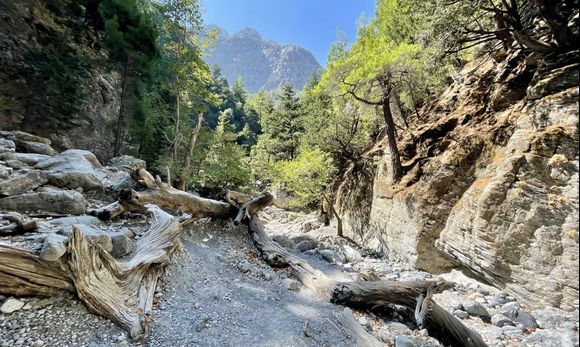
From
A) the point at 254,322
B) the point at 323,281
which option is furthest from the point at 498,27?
the point at 254,322

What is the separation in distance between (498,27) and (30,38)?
64.2 feet

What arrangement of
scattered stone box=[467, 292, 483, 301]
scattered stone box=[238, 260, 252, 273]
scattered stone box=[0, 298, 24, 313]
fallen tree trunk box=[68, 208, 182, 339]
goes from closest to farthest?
scattered stone box=[0, 298, 24, 313], fallen tree trunk box=[68, 208, 182, 339], scattered stone box=[467, 292, 483, 301], scattered stone box=[238, 260, 252, 273]

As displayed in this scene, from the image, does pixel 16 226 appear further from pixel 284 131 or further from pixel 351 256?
pixel 284 131

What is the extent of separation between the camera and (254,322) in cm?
427

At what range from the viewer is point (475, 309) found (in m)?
5.21

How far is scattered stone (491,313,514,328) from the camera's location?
4711 mm

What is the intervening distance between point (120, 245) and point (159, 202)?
9.33 ft

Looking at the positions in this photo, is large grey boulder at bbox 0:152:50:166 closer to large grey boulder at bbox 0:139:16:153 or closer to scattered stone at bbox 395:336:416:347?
large grey boulder at bbox 0:139:16:153

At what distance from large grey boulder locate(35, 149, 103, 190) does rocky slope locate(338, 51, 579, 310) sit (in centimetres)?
905

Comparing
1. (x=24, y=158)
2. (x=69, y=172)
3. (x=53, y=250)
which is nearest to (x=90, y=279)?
(x=53, y=250)

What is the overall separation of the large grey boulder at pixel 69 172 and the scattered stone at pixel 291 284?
5.78 metres

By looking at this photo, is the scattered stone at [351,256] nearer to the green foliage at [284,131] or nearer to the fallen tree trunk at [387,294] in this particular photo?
the fallen tree trunk at [387,294]

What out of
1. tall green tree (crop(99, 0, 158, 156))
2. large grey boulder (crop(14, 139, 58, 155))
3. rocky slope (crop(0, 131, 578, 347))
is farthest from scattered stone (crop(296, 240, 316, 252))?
tall green tree (crop(99, 0, 158, 156))

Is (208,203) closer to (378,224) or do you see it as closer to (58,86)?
(378,224)
